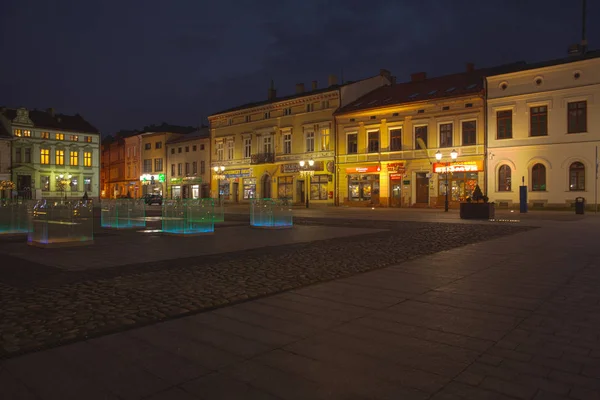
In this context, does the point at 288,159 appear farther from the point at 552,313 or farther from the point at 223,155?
the point at 552,313

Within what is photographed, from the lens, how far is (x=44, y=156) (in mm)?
60906

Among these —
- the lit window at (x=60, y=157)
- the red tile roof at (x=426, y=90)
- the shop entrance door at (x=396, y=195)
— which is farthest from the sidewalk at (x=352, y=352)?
the lit window at (x=60, y=157)

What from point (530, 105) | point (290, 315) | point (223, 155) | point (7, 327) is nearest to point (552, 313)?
point (290, 315)

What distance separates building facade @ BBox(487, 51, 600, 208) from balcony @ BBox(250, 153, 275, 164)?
22.4m

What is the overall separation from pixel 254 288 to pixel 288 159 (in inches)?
1642

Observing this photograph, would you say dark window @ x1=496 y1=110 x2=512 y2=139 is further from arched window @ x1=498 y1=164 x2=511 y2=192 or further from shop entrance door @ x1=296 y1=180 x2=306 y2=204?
shop entrance door @ x1=296 y1=180 x2=306 y2=204

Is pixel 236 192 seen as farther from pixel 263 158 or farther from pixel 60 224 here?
pixel 60 224

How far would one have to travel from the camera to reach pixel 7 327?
185 inches

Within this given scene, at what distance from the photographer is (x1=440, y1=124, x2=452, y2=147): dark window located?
122ft

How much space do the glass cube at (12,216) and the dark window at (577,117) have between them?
32653mm

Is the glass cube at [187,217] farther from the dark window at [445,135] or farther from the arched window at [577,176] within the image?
the arched window at [577,176]

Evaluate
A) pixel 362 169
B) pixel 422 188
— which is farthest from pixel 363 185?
pixel 422 188

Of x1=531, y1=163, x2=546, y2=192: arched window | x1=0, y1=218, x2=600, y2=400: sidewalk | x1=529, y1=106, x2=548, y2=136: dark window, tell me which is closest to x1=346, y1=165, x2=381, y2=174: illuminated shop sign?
x1=531, y1=163, x2=546, y2=192: arched window

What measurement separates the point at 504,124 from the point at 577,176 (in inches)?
242
